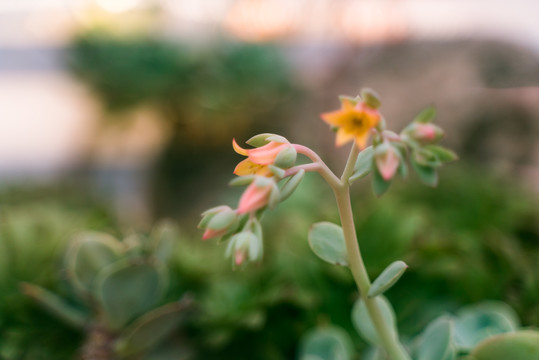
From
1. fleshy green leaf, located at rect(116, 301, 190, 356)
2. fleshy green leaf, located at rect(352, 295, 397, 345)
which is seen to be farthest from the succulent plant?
fleshy green leaf, located at rect(352, 295, 397, 345)

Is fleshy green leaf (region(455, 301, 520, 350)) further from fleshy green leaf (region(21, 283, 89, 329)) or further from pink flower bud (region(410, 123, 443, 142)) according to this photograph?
fleshy green leaf (region(21, 283, 89, 329))

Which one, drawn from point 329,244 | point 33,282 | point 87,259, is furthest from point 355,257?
point 33,282

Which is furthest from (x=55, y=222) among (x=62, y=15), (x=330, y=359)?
(x=62, y=15)

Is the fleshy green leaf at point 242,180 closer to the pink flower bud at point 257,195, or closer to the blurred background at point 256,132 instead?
the pink flower bud at point 257,195

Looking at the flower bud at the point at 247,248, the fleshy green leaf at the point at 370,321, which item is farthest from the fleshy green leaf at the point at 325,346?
the flower bud at the point at 247,248

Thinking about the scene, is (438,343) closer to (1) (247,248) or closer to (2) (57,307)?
(1) (247,248)
